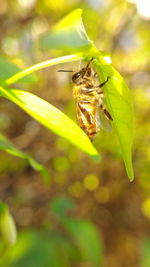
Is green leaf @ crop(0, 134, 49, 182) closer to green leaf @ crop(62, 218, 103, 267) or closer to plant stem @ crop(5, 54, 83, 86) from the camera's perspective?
plant stem @ crop(5, 54, 83, 86)

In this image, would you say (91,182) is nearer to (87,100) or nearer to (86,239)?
(86,239)

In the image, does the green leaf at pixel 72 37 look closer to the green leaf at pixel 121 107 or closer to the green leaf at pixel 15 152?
the green leaf at pixel 121 107

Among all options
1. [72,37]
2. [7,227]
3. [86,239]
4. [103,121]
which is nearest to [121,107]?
[72,37]

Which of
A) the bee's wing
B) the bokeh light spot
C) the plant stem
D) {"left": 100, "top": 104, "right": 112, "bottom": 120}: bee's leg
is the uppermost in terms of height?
the plant stem

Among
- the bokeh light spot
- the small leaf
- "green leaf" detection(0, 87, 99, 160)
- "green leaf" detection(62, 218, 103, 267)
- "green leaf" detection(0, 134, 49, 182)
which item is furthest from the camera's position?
the bokeh light spot

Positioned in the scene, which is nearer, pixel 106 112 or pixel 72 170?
pixel 106 112

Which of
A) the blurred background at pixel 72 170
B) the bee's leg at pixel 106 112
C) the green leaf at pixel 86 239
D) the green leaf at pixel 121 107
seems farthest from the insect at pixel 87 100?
the green leaf at pixel 86 239

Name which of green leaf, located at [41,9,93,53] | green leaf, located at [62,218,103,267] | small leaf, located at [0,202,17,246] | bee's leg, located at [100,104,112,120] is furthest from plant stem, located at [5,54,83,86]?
green leaf, located at [62,218,103,267]
